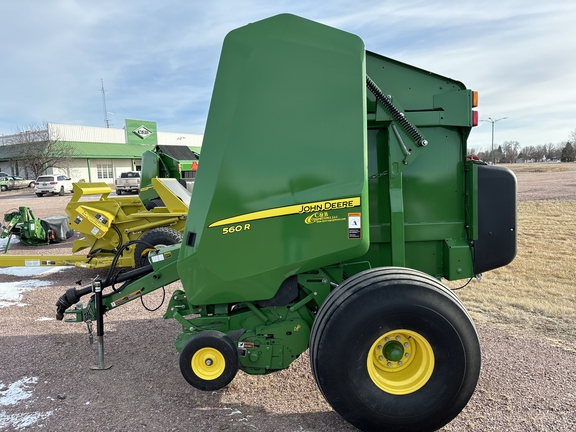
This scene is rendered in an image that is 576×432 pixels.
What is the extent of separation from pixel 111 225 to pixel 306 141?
5.26m

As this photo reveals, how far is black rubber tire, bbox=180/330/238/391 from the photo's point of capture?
2941 millimetres

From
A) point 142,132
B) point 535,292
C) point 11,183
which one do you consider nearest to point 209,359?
point 535,292

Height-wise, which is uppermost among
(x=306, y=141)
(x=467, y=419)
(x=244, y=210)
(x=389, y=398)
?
(x=306, y=141)

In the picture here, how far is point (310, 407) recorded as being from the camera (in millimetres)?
3072

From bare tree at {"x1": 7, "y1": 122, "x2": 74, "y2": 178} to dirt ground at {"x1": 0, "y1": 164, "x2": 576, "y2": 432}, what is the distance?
1595 inches

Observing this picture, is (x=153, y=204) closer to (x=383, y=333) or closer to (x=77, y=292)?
(x=77, y=292)

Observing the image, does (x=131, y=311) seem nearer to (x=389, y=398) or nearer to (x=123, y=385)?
(x=123, y=385)

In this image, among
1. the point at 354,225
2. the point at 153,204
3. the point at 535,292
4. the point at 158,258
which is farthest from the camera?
the point at 153,204

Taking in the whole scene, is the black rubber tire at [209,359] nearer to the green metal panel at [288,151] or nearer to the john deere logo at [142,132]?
the green metal panel at [288,151]

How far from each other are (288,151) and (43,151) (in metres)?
43.8

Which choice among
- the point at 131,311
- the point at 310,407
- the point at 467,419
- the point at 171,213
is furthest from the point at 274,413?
the point at 171,213

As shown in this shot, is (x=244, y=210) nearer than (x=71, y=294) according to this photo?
Yes

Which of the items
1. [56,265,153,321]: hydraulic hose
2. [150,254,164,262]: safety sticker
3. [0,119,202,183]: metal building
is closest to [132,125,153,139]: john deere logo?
[0,119,202,183]: metal building

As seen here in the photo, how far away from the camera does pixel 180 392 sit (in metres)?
3.33
